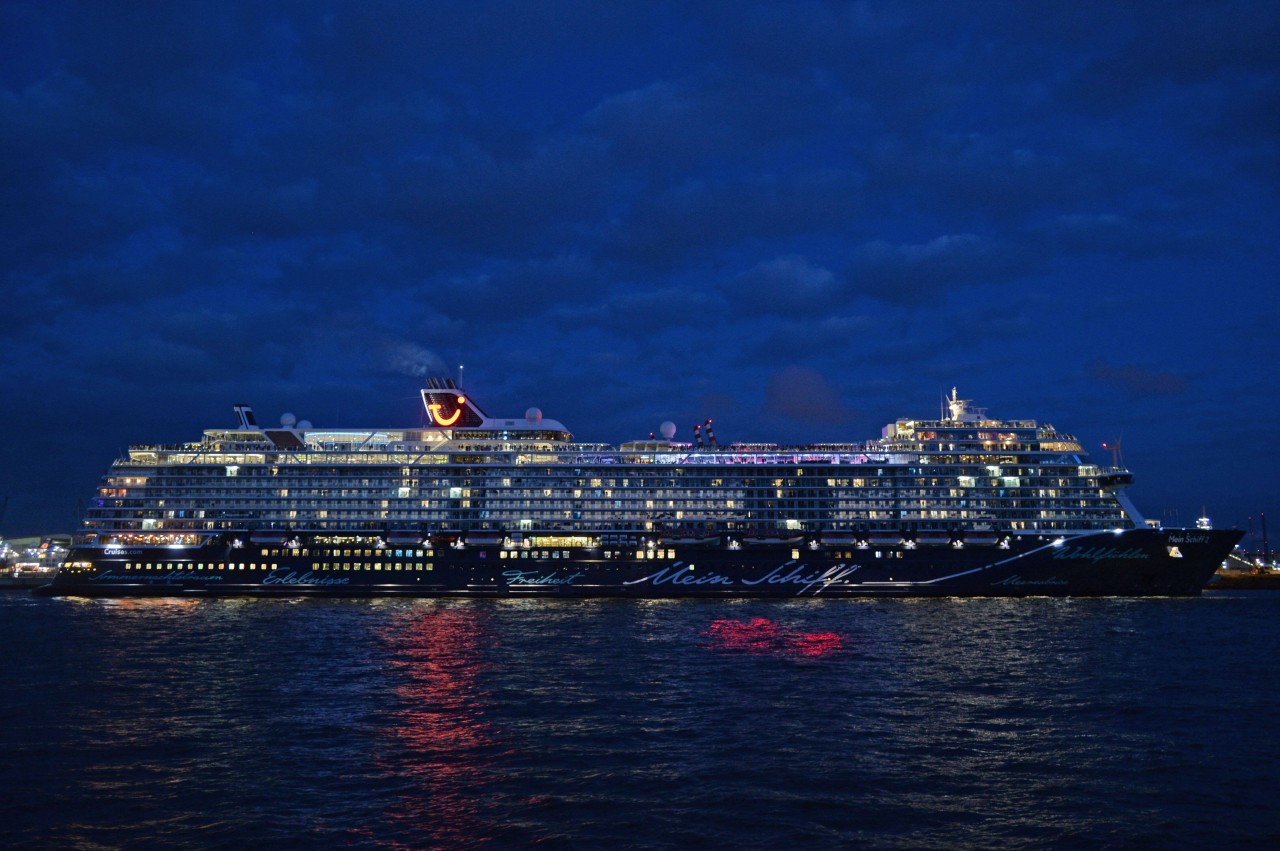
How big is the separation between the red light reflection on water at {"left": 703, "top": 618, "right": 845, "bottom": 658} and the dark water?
432 millimetres

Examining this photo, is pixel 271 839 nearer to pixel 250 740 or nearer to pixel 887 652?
pixel 250 740

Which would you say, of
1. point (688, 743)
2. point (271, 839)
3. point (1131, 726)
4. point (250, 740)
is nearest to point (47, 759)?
point (250, 740)

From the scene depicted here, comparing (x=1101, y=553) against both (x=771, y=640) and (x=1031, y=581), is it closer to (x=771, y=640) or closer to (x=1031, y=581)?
(x=1031, y=581)

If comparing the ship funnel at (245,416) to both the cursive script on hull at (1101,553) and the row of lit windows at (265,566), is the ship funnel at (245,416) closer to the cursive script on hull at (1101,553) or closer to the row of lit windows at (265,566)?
the row of lit windows at (265,566)

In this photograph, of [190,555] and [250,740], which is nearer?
[250,740]

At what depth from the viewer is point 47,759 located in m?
23.8

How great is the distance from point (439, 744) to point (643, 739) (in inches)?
240

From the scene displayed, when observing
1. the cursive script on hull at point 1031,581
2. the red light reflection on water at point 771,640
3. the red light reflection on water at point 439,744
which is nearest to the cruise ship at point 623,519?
the cursive script on hull at point 1031,581

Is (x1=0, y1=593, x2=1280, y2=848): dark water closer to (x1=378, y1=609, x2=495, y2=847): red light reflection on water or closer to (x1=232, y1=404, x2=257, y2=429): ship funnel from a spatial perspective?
(x1=378, y1=609, x2=495, y2=847): red light reflection on water

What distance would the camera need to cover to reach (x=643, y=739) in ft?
85.0

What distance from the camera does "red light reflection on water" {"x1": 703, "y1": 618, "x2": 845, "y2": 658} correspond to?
4350 centimetres

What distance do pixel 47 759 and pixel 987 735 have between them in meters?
27.4

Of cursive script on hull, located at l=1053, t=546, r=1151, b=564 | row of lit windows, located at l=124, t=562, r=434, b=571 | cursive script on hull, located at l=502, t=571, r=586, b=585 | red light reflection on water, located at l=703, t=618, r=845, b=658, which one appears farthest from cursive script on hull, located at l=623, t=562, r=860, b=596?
row of lit windows, located at l=124, t=562, r=434, b=571

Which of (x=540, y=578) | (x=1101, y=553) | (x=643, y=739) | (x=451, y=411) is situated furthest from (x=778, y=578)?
(x=643, y=739)
